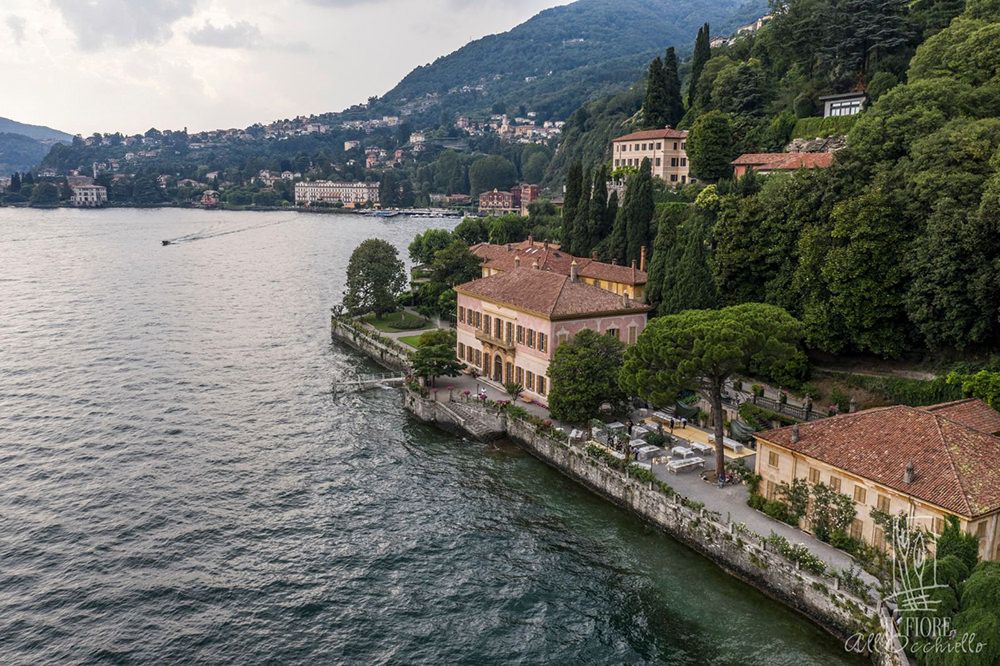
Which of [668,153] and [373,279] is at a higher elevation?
[668,153]

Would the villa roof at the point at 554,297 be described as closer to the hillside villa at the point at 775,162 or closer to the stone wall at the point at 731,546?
the stone wall at the point at 731,546

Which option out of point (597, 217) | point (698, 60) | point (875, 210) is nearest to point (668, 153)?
point (597, 217)

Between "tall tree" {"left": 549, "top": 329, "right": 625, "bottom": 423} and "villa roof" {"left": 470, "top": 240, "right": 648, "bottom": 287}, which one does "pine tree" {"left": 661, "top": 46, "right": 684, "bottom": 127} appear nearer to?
"villa roof" {"left": 470, "top": 240, "right": 648, "bottom": 287}

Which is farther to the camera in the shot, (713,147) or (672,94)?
(672,94)

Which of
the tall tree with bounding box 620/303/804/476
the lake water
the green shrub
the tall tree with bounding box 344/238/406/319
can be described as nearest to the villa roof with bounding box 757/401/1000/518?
the tall tree with bounding box 620/303/804/476

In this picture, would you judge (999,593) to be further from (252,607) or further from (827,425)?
(252,607)

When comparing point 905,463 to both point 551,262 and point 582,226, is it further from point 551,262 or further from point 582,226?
point 582,226
